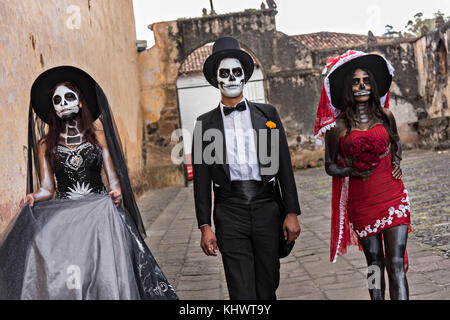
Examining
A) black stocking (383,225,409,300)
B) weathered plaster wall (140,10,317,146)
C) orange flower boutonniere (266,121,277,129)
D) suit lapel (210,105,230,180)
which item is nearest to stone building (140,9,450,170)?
weathered plaster wall (140,10,317,146)

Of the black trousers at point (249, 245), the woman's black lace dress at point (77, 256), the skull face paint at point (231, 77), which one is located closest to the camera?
the woman's black lace dress at point (77, 256)

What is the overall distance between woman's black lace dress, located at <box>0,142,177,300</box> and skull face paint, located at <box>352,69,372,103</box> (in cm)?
172

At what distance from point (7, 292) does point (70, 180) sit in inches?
35.1

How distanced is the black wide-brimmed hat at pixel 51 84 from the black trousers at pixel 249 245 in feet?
4.29

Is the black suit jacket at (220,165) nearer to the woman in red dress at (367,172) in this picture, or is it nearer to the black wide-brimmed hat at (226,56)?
the black wide-brimmed hat at (226,56)

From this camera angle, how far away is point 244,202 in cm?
331

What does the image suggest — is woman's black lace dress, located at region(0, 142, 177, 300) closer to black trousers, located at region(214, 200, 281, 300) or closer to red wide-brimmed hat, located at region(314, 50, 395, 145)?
black trousers, located at region(214, 200, 281, 300)

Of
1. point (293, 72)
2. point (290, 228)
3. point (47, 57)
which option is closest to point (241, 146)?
point (290, 228)

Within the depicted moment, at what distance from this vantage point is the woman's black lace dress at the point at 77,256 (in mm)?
3004

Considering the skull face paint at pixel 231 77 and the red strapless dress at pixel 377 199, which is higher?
the skull face paint at pixel 231 77

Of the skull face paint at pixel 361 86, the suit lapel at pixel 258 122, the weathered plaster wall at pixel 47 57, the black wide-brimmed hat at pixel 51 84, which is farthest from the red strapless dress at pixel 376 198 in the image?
the weathered plaster wall at pixel 47 57

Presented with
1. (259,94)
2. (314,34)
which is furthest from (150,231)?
(314,34)

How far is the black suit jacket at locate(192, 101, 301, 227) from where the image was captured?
3.39 m

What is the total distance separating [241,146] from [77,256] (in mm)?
1179
